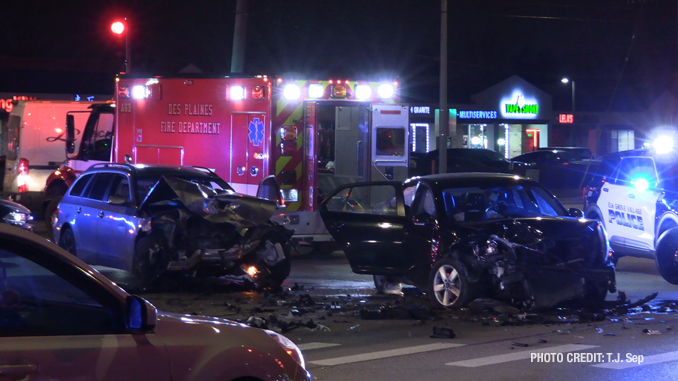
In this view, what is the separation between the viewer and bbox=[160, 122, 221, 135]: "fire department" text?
14.1 metres

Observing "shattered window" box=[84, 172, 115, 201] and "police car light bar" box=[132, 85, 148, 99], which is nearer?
"shattered window" box=[84, 172, 115, 201]

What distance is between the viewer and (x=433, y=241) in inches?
370

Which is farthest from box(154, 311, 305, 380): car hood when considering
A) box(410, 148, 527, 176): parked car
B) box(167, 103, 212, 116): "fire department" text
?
box(410, 148, 527, 176): parked car

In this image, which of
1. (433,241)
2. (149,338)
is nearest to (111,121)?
(433,241)

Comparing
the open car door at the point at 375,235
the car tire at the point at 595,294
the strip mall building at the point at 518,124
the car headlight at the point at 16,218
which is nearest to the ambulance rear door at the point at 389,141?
the open car door at the point at 375,235

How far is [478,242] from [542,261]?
71 cm

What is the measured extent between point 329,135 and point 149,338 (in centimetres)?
1196

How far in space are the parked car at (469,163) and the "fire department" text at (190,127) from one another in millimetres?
15163

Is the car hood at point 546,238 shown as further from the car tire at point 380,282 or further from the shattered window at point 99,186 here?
the shattered window at point 99,186

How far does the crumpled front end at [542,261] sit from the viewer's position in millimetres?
8648

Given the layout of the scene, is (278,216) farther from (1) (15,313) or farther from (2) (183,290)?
(1) (15,313)

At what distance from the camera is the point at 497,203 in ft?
32.2

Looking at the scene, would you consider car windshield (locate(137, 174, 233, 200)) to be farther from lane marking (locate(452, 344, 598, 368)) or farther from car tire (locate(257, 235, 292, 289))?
lane marking (locate(452, 344, 598, 368))

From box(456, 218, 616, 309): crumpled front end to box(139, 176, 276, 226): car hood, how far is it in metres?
2.83
